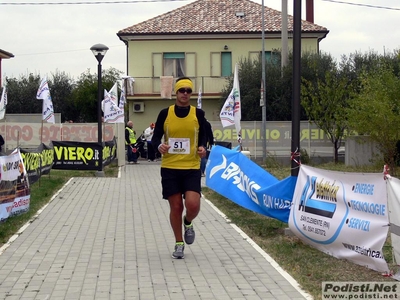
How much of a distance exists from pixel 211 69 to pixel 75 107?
15.2 meters

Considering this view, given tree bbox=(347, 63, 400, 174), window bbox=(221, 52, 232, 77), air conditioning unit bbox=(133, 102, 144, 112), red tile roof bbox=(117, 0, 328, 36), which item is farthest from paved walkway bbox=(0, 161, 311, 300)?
red tile roof bbox=(117, 0, 328, 36)

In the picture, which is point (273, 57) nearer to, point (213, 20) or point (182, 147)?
point (213, 20)

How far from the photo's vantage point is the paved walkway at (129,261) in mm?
6957

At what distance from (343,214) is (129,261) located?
2.56m

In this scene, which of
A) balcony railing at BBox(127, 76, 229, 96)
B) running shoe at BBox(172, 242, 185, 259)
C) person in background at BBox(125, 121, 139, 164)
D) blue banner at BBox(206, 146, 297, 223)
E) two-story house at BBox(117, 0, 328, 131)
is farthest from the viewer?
two-story house at BBox(117, 0, 328, 131)

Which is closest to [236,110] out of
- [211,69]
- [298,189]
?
[298,189]

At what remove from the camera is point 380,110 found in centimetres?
2162

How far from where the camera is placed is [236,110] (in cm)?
2222

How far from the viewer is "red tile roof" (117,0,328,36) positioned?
4150cm

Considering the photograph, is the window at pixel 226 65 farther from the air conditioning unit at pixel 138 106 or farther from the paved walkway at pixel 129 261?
the paved walkway at pixel 129 261

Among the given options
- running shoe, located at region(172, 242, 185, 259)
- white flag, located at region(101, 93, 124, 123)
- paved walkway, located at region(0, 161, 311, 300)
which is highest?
white flag, located at region(101, 93, 124, 123)

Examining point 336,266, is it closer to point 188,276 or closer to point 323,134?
point 188,276

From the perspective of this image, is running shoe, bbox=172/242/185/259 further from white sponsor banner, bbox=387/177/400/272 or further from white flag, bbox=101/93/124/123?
white flag, bbox=101/93/124/123

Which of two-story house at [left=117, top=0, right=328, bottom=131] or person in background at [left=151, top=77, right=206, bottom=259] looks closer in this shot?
person in background at [left=151, top=77, right=206, bottom=259]
